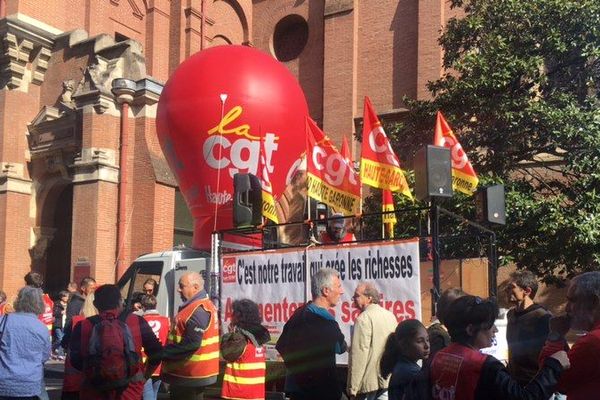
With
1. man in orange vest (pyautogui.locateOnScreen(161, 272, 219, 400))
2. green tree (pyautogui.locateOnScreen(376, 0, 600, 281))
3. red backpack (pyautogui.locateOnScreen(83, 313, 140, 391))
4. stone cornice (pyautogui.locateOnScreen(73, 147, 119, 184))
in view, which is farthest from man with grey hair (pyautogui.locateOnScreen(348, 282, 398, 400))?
stone cornice (pyautogui.locateOnScreen(73, 147, 119, 184))

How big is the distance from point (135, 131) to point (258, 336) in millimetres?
13561

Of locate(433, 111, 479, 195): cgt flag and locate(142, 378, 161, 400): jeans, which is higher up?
locate(433, 111, 479, 195): cgt flag

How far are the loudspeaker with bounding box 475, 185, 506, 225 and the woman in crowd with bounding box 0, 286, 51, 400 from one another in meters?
4.68

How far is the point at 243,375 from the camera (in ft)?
17.9

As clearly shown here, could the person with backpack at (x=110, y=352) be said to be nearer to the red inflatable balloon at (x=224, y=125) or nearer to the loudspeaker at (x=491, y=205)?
the loudspeaker at (x=491, y=205)

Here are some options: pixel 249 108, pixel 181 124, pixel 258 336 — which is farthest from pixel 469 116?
pixel 258 336

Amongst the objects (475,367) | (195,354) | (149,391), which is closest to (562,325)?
(475,367)

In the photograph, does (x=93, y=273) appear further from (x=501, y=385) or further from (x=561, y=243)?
(x=501, y=385)

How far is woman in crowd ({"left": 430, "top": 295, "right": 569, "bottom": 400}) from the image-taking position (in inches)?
114

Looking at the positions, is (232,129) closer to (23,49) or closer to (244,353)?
(244,353)

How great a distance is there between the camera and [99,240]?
17359 millimetres

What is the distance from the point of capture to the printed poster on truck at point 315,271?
653 centimetres

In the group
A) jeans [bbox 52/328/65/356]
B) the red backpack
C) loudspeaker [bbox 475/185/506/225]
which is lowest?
jeans [bbox 52/328/65/356]

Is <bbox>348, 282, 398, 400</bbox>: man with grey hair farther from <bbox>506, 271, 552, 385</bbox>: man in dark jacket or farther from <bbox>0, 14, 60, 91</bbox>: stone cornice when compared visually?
<bbox>0, 14, 60, 91</bbox>: stone cornice
